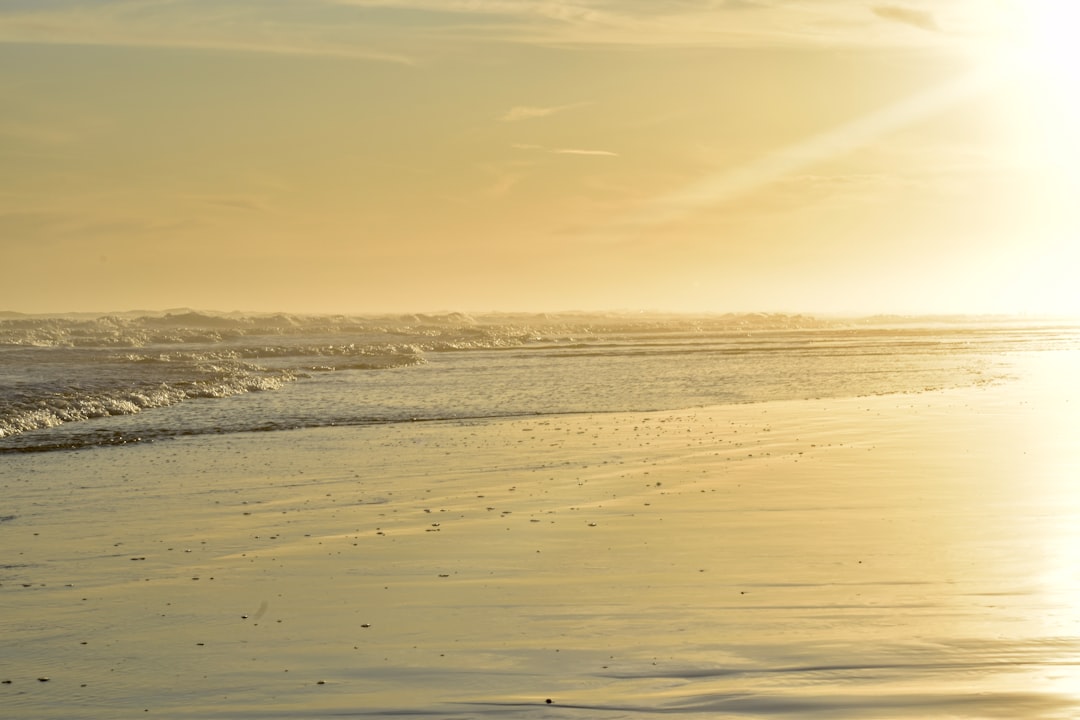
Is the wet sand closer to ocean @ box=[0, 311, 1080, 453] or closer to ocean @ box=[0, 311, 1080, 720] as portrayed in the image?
ocean @ box=[0, 311, 1080, 720]

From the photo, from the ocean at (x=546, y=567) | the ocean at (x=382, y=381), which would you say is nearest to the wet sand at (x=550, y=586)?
the ocean at (x=546, y=567)

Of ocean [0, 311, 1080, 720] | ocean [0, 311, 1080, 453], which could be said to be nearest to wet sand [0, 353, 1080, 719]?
ocean [0, 311, 1080, 720]

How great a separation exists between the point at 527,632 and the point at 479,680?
3.41ft

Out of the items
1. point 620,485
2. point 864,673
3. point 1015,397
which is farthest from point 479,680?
point 1015,397

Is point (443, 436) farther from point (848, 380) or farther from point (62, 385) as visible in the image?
point (848, 380)

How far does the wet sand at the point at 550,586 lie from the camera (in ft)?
21.8

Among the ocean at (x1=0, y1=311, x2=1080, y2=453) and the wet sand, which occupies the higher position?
the ocean at (x1=0, y1=311, x2=1080, y2=453)

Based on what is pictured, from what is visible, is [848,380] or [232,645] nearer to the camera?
[232,645]

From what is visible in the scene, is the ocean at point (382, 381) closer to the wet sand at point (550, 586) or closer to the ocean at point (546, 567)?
the ocean at point (546, 567)

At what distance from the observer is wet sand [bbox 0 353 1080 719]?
21.8 ft

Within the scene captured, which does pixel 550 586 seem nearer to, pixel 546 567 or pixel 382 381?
pixel 546 567

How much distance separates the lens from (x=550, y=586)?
30.4 feet

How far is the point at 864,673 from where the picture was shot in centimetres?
678

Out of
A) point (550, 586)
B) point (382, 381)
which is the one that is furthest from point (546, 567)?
point (382, 381)
